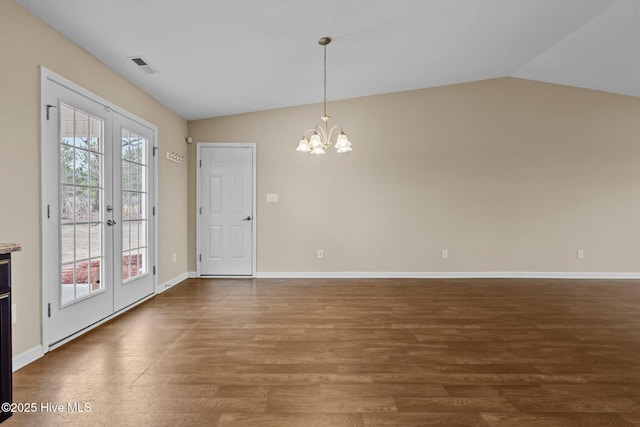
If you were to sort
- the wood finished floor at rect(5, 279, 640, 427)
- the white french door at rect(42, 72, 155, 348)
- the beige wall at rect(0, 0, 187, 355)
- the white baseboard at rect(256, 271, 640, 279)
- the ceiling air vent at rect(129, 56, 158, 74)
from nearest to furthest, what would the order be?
1. the wood finished floor at rect(5, 279, 640, 427)
2. the beige wall at rect(0, 0, 187, 355)
3. the white french door at rect(42, 72, 155, 348)
4. the ceiling air vent at rect(129, 56, 158, 74)
5. the white baseboard at rect(256, 271, 640, 279)

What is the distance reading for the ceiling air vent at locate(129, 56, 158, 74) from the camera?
3149mm

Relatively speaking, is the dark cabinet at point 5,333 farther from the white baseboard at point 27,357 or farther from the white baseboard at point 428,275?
the white baseboard at point 428,275

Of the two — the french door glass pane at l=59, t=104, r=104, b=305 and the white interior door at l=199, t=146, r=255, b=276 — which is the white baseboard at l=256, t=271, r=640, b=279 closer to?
the white interior door at l=199, t=146, r=255, b=276

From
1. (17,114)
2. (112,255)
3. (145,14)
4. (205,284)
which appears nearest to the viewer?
(17,114)

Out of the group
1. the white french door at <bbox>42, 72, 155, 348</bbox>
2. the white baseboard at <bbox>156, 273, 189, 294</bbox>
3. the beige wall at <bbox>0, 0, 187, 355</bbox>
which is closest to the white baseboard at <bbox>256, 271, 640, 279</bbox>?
the white baseboard at <bbox>156, 273, 189, 294</bbox>

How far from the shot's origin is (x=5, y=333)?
5.34ft

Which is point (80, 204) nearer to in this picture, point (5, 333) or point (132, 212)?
point (132, 212)

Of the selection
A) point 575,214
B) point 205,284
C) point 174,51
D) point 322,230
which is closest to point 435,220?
point 322,230

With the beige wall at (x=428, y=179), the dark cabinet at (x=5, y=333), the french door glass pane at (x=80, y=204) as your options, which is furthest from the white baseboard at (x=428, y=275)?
the dark cabinet at (x=5, y=333)

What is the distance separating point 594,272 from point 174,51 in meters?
6.82

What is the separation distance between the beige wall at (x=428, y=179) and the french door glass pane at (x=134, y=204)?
4.06 feet

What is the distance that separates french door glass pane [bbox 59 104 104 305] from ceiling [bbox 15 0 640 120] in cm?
77

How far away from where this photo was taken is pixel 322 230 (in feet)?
17.3

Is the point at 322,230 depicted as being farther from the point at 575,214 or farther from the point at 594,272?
the point at 594,272
